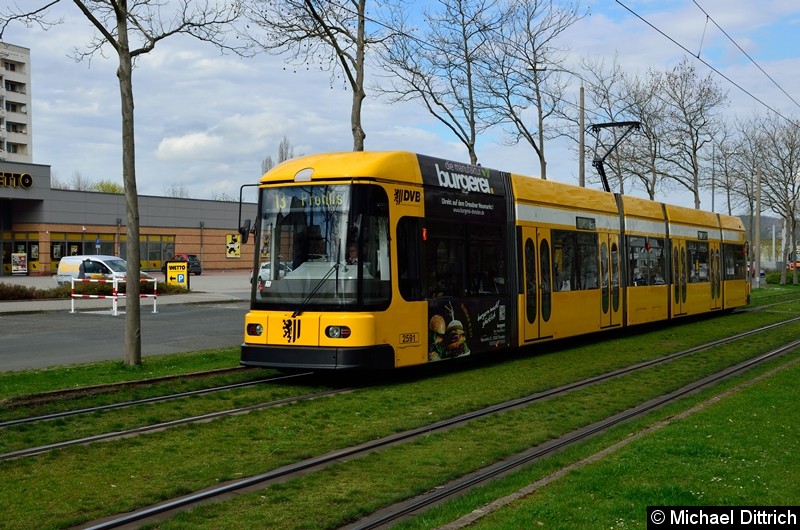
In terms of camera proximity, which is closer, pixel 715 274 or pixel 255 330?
pixel 255 330

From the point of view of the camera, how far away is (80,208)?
62.9 meters

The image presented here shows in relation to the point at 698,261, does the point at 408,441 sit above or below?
below

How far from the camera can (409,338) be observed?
530 inches

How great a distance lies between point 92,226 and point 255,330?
54436mm

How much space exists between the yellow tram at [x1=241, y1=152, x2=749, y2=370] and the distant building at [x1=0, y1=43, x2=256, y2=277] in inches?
1634

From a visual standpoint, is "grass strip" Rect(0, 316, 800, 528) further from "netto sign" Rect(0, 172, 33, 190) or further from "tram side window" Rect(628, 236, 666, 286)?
"netto sign" Rect(0, 172, 33, 190)

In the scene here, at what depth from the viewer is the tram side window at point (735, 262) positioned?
99.7 ft

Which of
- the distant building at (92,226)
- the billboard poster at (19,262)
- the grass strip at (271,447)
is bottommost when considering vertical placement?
the grass strip at (271,447)

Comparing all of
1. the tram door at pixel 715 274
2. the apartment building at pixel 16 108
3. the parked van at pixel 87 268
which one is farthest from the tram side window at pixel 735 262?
the apartment building at pixel 16 108

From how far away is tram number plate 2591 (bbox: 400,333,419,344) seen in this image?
A: 13305 mm

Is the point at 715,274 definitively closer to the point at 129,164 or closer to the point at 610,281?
the point at 610,281

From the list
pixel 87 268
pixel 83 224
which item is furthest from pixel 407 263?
pixel 83 224

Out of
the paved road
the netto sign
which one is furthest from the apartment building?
the paved road

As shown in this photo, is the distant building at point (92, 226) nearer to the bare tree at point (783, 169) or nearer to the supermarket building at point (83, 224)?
the supermarket building at point (83, 224)
